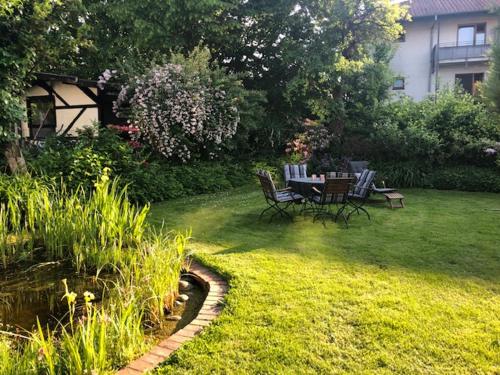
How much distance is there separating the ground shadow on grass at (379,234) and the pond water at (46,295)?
1.46m

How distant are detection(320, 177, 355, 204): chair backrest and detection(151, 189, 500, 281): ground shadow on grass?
399mm

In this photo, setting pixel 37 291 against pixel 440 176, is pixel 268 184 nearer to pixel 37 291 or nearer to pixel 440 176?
pixel 37 291

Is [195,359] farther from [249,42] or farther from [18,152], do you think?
[249,42]

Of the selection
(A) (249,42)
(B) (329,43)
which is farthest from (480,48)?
(A) (249,42)

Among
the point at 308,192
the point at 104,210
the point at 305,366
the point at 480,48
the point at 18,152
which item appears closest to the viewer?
the point at 305,366

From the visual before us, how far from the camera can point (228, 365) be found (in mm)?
2549

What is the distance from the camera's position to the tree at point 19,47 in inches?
249

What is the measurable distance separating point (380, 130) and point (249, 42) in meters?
6.10

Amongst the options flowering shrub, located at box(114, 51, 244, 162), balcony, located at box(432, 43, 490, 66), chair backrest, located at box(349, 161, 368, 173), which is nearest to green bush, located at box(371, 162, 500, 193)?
chair backrest, located at box(349, 161, 368, 173)

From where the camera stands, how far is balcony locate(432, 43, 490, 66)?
65.1 ft

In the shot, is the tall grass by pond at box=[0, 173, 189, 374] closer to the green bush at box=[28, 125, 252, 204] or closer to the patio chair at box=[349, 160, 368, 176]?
the green bush at box=[28, 125, 252, 204]

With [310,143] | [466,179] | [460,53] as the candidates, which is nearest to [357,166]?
[310,143]

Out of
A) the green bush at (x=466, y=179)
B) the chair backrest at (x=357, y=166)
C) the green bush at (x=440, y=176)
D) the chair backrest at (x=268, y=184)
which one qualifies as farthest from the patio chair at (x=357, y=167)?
the chair backrest at (x=268, y=184)

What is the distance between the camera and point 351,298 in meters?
3.53
